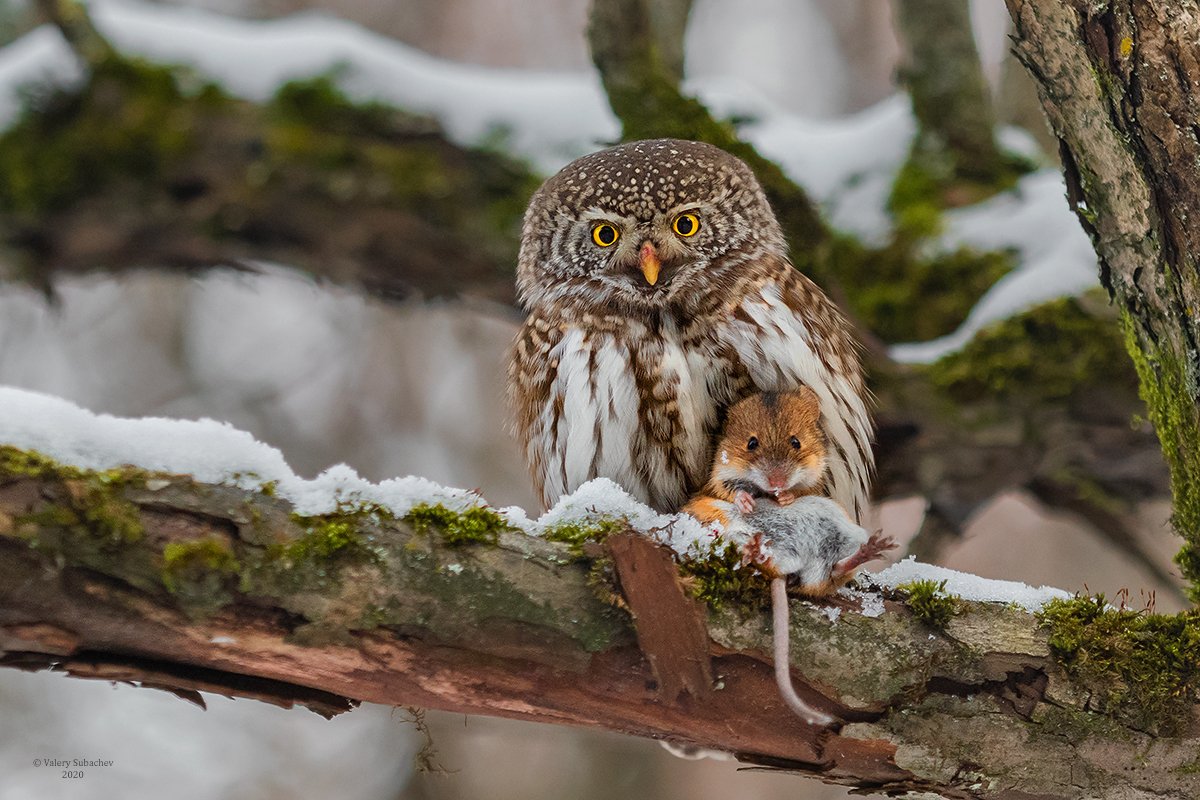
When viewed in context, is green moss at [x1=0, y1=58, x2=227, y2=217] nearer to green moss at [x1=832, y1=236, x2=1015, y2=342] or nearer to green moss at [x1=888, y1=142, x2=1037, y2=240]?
green moss at [x1=832, y1=236, x2=1015, y2=342]

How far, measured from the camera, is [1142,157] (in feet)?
8.07

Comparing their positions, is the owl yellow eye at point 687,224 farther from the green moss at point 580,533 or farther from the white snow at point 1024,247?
the white snow at point 1024,247

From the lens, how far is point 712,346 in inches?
122

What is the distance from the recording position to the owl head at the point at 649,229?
3.19 m

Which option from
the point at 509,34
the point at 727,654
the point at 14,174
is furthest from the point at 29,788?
the point at 509,34

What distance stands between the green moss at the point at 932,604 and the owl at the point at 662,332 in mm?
741

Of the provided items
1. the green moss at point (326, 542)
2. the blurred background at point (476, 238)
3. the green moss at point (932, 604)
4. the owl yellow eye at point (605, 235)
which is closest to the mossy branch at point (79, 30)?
the blurred background at point (476, 238)

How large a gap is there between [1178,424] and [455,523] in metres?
1.80

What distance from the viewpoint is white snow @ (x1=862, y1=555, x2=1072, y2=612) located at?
2475mm

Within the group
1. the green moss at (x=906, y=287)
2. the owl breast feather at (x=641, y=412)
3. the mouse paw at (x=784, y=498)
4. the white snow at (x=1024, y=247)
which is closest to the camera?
the mouse paw at (x=784, y=498)

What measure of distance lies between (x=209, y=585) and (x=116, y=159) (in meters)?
Answer: 3.53

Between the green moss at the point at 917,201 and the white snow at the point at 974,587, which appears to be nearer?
the white snow at the point at 974,587

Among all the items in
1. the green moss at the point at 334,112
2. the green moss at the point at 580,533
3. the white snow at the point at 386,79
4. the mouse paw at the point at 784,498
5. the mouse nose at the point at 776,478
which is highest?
the white snow at the point at 386,79

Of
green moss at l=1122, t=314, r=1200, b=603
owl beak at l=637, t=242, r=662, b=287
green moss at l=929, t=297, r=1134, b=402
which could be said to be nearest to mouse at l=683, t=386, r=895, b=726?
owl beak at l=637, t=242, r=662, b=287
